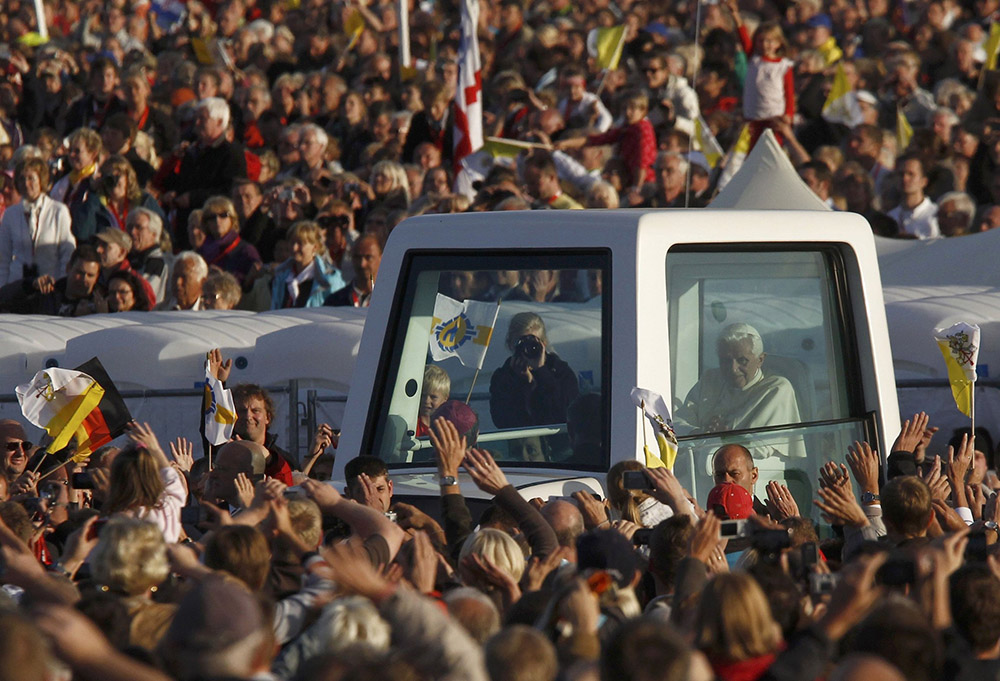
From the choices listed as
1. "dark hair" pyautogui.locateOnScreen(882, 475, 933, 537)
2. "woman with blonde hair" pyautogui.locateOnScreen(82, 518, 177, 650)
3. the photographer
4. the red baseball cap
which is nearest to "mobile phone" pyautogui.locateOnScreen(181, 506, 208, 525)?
"woman with blonde hair" pyautogui.locateOnScreen(82, 518, 177, 650)

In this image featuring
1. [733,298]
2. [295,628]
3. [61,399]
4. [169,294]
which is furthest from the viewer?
[169,294]

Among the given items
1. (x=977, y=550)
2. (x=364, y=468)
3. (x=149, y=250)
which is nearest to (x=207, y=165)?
(x=149, y=250)

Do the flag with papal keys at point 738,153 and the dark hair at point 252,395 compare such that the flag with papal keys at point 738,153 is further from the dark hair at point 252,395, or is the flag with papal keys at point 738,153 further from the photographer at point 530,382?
the photographer at point 530,382

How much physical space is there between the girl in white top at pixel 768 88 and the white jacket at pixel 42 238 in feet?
18.2

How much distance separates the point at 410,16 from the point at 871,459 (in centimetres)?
1278

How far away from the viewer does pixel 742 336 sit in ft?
21.5

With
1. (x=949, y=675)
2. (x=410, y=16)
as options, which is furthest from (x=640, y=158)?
(x=949, y=675)

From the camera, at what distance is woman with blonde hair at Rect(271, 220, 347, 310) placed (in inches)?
430

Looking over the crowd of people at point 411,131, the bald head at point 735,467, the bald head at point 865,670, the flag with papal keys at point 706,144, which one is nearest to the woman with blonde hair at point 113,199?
the crowd of people at point 411,131

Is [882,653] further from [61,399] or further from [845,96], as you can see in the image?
[845,96]

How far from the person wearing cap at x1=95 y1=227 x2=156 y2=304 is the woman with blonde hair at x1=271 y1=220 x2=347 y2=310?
89 cm

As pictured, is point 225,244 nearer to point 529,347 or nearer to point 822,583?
point 529,347

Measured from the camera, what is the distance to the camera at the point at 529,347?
20.8 feet

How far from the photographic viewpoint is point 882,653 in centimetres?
361
